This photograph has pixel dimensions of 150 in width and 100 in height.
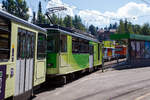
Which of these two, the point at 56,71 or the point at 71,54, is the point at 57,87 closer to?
the point at 56,71

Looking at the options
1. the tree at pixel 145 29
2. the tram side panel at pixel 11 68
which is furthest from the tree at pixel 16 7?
the tram side panel at pixel 11 68

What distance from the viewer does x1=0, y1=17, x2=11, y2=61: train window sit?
4.88 metres

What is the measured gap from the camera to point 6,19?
5164mm

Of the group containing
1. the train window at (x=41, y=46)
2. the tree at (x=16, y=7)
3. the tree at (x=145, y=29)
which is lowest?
the train window at (x=41, y=46)

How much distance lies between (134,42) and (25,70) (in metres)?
21.1

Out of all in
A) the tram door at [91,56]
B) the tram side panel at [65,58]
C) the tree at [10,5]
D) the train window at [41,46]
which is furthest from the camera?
the tree at [10,5]

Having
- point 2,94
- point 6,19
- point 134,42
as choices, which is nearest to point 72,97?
point 2,94

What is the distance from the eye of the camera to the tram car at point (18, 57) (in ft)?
16.4

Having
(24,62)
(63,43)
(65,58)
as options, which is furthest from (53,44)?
(24,62)

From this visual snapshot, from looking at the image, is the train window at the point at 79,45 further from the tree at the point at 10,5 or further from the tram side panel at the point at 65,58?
the tree at the point at 10,5

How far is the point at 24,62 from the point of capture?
21.0 feet

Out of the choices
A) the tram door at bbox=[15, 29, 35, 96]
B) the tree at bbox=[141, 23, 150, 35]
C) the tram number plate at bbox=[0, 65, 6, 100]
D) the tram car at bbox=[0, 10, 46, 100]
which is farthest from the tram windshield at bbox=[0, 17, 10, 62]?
the tree at bbox=[141, 23, 150, 35]

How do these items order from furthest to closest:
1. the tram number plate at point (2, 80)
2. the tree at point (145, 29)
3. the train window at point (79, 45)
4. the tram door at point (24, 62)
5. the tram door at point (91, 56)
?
the tree at point (145, 29) → the tram door at point (91, 56) → the train window at point (79, 45) → the tram door at point (24, 62) → the tram number plate at point (2, 80)

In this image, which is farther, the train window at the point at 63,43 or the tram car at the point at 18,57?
the train window at the point at 63,43
